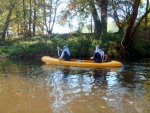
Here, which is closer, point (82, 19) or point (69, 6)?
point (69, 6)

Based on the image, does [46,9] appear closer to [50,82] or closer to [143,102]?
[50,82]

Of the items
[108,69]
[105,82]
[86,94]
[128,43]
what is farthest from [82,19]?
[86,94]

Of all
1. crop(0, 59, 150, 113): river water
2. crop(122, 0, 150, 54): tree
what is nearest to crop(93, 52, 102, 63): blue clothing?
crop(0, 59, 150, 113): river water

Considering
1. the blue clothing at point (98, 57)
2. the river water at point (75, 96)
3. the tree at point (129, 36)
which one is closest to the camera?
the river water at point (75, 96)

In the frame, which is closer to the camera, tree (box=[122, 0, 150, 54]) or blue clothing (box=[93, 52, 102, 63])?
blue clothing (box=[93, 52, 102, 63])

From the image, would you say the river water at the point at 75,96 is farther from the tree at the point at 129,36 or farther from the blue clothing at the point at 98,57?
the tree at the point at 129,36

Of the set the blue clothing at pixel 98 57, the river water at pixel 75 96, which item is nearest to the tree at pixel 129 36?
the blue clothing at pixel 98 57

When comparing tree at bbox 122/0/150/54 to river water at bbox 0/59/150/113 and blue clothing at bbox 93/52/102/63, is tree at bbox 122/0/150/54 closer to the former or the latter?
blue clothing at bbox 93/52/102/63

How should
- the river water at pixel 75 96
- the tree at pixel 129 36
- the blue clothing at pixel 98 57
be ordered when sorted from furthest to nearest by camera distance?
the tree at pixel 129 36 < the blue clothing at pixel 98 57 < the river water at pixel 75 96

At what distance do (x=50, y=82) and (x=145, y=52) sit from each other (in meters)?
14.8

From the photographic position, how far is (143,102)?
651 cm

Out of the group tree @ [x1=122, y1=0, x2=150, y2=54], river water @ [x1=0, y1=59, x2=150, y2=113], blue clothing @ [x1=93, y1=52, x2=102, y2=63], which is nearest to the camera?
river water @ [x1=0, y1=59, x2=150, y2=113]

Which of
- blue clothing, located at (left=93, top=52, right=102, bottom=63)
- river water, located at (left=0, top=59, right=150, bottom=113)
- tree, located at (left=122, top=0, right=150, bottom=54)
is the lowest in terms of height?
river water, located at (left=0, top=59, right=150, bottom=113)

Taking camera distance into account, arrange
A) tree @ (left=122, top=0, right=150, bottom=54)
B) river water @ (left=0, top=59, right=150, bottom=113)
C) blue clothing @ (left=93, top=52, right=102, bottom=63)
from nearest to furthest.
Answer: river water @ (left=0, top=59, right=150, bottom=113), blue clothing @ (left=93, top=52, right=102, bottom=63), tree @ (left=122, top=0, right=150, bottom=54)
